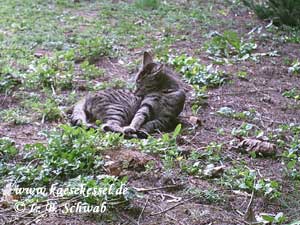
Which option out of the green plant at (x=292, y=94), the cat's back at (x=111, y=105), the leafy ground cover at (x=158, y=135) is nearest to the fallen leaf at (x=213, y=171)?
the leafy ground cover at (x=158, y=135)

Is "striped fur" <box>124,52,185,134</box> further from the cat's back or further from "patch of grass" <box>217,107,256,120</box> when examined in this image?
"patch of grass" <box>217,107,256,120</box>

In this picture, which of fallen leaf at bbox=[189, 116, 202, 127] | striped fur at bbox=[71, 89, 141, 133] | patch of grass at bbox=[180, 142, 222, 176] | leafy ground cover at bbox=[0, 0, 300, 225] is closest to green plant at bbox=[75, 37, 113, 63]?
leafy ground cover at bbox=[0, 0, 300, 225]

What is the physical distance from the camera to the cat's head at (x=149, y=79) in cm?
591

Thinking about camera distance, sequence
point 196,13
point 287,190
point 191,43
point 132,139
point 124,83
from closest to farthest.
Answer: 1. point 287,190
2. point 132,139
3. point 124,83
4. point 191,43
5. point 196,13

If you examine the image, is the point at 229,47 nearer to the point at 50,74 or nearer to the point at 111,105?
the point at 50,74

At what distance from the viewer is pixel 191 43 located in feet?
29.4

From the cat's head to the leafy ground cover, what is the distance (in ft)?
1.46

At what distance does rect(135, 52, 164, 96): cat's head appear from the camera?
5910mm

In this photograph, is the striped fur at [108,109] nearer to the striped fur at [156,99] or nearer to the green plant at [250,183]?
the striped fur at [156,99]

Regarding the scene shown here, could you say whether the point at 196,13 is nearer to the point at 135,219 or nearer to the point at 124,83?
the point at 124,83

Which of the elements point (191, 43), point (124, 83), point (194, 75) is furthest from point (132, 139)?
point (191, 43)

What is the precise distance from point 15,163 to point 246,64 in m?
4.57

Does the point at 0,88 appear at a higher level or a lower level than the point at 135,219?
lower

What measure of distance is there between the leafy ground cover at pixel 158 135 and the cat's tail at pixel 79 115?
0.16 meters
